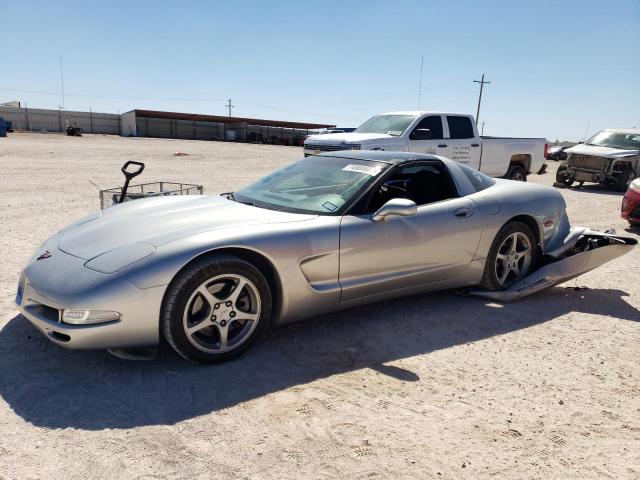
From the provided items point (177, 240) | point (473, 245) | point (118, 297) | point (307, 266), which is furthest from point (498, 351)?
point (118, 297)

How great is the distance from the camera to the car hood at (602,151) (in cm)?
1313

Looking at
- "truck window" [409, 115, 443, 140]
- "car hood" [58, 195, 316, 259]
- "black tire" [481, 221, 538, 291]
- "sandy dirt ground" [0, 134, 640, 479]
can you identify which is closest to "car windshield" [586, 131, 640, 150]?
"truck window" [409, 115, 443, 140]

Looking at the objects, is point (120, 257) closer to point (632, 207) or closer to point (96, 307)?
point (96, 307)

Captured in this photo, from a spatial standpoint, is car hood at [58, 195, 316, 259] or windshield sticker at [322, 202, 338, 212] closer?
car hood at [58, 195, 316, 259]

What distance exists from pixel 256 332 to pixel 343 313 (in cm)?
104

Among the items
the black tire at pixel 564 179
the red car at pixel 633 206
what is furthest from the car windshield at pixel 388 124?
the black tire at pixel 564 179

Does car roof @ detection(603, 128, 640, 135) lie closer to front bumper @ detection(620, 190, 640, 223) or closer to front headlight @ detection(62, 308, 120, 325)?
front bumper @ detection(620, 190, 640, 223)

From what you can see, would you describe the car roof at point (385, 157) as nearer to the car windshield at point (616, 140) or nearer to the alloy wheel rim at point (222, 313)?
the alloy wheel rim at point (222, 313)

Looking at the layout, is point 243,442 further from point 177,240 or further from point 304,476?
point 177,240

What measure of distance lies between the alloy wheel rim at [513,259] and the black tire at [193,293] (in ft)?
7.89

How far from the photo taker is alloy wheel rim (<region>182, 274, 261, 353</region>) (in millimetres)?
3012

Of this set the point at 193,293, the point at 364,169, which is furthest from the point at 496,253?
the point at 193,293

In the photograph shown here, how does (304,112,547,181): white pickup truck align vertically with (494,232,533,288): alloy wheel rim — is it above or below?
above

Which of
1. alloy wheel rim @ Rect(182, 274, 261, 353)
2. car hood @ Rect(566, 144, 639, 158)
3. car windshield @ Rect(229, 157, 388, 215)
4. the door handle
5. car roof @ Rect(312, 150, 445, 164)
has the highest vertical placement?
car hood @ Rect(566, 144, 639, 158)
